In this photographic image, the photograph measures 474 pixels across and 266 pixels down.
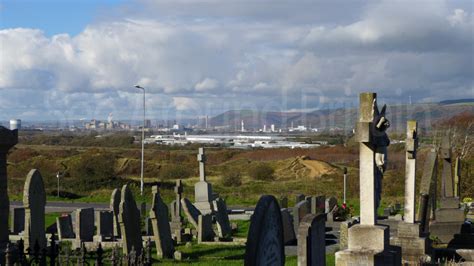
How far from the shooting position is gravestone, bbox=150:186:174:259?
1609 cm

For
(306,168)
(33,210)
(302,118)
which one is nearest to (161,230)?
(33,210)

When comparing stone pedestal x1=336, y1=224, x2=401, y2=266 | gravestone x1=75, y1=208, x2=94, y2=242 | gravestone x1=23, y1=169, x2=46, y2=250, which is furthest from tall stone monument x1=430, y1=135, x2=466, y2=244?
gravestone x1=23, y1=169, x2=46, y2=250

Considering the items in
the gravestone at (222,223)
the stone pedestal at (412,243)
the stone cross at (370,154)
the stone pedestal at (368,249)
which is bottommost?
the gravestone at (222,223)

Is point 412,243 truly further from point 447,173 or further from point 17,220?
point 17,220

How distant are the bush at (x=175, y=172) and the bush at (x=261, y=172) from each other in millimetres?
5597

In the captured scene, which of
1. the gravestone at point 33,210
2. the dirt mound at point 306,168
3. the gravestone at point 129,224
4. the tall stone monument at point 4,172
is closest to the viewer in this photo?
the tall stone monument at point 4,172

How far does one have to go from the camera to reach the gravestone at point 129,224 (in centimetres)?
1408

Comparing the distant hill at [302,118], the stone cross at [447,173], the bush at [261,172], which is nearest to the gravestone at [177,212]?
the stone cross at [447,173]

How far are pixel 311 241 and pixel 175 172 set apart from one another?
1862 inches

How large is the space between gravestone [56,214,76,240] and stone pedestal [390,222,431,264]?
34.2 feet

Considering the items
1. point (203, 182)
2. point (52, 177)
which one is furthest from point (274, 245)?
point (52, 177)

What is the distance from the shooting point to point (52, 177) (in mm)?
52500

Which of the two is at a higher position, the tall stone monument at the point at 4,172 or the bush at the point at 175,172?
the tall stone monument at the point at 4,172

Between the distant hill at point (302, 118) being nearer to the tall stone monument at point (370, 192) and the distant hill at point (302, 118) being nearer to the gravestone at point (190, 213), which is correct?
the gravestone at point (190, 213)
